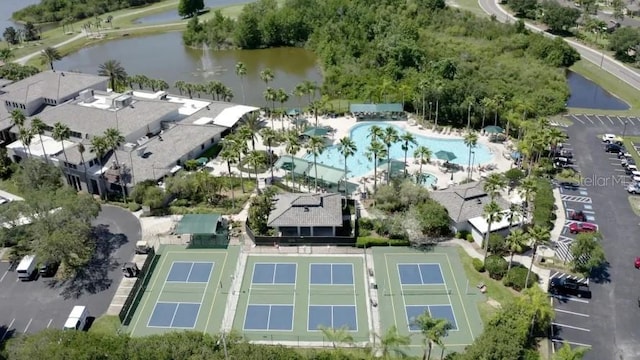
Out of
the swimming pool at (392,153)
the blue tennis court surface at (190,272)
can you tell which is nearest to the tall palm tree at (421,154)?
the swimming pool at (392,153)

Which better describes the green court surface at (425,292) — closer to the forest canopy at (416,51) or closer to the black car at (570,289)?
the black car at (570,289)

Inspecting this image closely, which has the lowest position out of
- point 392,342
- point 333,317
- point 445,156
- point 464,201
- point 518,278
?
point 333,317

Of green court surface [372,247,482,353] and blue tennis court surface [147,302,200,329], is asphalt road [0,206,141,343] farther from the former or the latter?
green court surface [372,247,482,353]

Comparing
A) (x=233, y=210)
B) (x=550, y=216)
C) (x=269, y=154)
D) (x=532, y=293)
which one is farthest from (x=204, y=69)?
(x=532, y=293)

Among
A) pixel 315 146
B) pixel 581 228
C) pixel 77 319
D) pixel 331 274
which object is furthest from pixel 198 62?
pixel 581 228

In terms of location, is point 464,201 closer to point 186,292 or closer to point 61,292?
point 186,292
